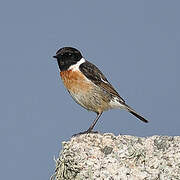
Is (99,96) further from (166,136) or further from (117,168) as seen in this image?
(117,168)

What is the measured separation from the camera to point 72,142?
5.27 meters

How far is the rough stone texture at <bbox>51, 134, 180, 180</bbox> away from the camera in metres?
4.82

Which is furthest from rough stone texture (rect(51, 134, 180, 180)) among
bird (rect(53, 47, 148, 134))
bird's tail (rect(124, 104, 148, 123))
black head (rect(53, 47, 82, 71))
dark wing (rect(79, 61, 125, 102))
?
bird's tail (rect(124, 104, 148, 123))

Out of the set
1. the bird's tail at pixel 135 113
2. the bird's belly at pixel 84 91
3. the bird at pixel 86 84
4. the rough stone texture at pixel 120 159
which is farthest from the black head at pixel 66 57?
the rough stone texture at pixel 120 159

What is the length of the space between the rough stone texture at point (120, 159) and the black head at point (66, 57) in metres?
2.44

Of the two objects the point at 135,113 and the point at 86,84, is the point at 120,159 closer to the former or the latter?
the point at 86,84

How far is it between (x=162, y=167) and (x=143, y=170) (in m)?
0.18

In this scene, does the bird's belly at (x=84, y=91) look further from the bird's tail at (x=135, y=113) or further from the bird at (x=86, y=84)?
the bird's tail at (x=135, y=113)

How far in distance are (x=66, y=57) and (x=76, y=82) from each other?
51 centimetres

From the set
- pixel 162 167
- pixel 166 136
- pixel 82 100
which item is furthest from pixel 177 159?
pixel 82 100

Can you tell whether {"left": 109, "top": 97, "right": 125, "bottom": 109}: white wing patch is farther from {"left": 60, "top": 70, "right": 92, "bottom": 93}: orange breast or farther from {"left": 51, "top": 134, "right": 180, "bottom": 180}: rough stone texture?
{"left": 51, "top": 134, "right": 180, "bottom": 180}: rough stone texture

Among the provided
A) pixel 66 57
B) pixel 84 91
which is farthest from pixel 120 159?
pixel 66 57

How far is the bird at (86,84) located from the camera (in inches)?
291

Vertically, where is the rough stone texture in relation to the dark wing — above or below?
below
